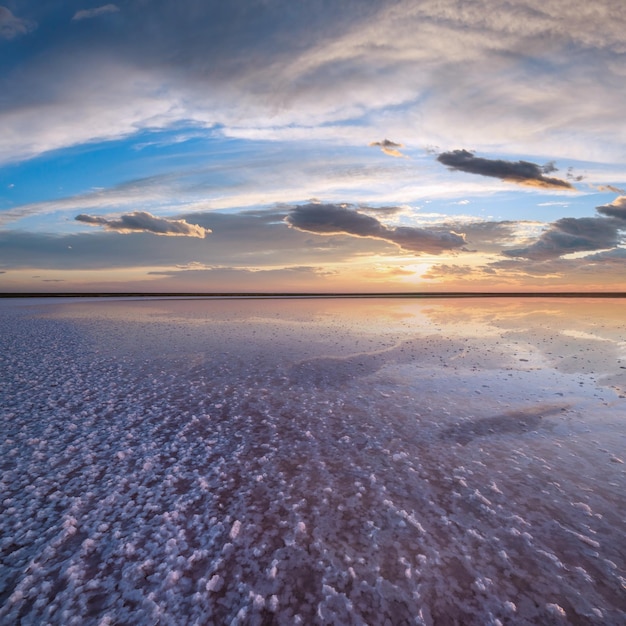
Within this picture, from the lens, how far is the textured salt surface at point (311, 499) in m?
4.67

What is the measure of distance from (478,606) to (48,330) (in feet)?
106

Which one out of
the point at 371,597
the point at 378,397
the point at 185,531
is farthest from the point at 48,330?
the point at 371,597

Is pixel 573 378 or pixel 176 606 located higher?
pixel 176 606

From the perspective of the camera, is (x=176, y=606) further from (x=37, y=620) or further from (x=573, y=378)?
(x=573, y=378)

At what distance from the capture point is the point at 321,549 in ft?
18.0

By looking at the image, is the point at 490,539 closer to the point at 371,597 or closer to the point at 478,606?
the point at 478,606

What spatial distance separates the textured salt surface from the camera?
4668 millimetres

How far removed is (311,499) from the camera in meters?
6.75

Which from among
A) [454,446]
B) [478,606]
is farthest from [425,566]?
[454,446]

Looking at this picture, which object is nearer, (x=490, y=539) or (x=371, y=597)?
(x=371, y=597)

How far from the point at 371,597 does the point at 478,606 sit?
4.10ft

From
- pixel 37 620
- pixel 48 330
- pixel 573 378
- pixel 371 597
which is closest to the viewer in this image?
pixel 37 620

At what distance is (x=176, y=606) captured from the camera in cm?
452

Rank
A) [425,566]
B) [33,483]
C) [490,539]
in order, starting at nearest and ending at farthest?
1. [425,566]
2. [490,539]
3. [33,483]
